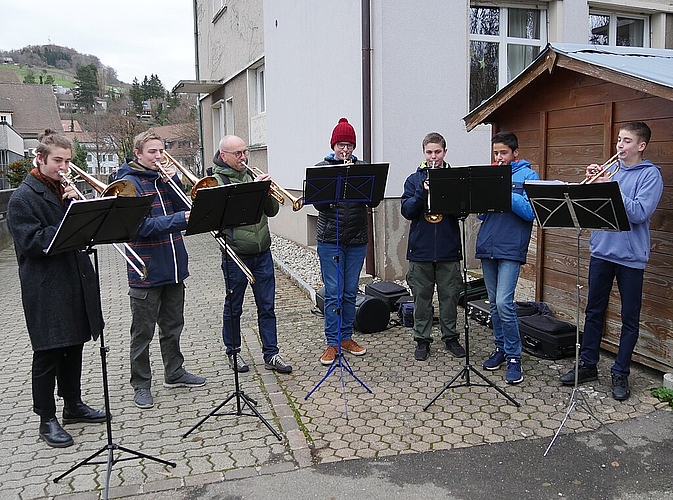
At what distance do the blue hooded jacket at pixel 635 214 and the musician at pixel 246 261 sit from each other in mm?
2652

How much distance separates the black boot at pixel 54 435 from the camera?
4234mm

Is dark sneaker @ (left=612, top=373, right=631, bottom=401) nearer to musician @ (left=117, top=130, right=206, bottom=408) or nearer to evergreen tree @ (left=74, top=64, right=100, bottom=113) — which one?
musician @ (left=117, top=130, right=206, bottom=408)

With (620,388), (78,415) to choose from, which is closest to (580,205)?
(620,388)

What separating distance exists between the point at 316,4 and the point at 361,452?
8.27 meters

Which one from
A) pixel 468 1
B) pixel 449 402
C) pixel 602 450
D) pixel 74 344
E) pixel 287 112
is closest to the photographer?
pixel 602 450

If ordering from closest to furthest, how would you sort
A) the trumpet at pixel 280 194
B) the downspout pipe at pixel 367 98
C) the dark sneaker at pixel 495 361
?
1. the trumpet at pixel 280 194
2. the dark sneaker at pixel 495 361
3. the downspout pipe at pixel 367 98

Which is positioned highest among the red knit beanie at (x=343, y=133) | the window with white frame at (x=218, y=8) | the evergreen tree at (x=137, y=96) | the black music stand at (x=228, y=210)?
the evergreen tree at (x=137, y=96)

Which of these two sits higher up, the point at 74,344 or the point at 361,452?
the point at 74,344

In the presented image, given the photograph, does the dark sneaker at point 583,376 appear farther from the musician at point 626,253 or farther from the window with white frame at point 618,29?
the window with white frame at point 618,29

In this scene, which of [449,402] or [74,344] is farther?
[449,402]

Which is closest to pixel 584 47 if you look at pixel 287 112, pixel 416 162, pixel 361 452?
pixel 416 162

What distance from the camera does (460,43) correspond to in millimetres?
8625

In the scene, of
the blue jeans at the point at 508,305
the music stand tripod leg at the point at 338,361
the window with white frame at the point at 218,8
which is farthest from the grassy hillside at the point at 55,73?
the blue jeans at the point at 508,305

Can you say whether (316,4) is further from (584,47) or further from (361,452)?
(361,452)
